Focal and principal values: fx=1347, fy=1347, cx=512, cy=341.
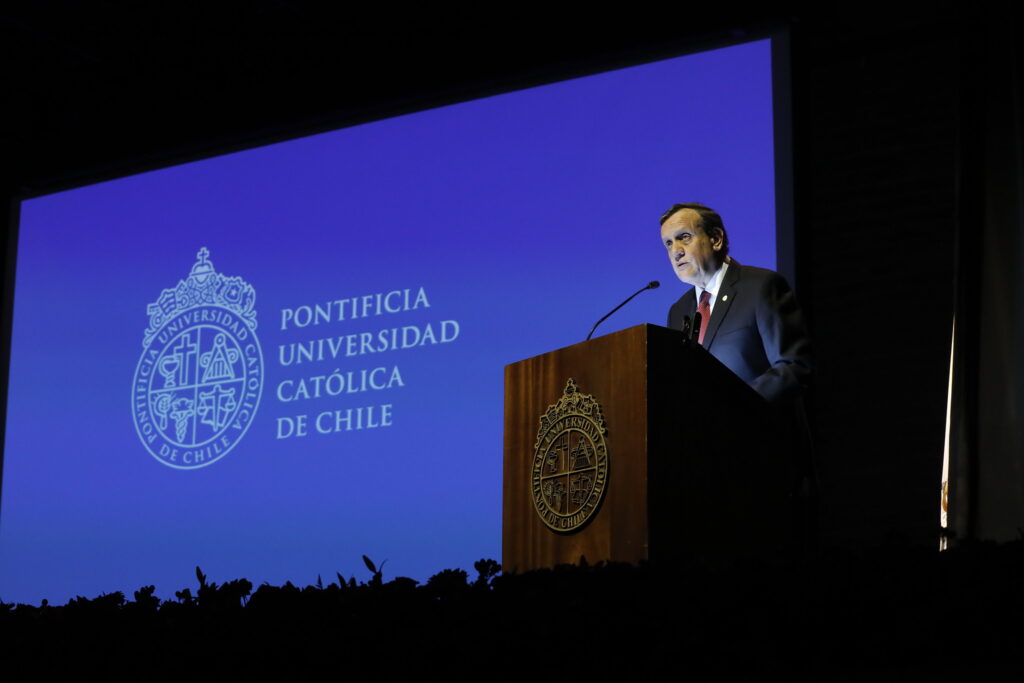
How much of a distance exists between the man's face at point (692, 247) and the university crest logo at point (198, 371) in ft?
7.83

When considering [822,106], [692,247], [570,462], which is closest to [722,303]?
[692,247]

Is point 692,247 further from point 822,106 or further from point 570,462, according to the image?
point 822,106

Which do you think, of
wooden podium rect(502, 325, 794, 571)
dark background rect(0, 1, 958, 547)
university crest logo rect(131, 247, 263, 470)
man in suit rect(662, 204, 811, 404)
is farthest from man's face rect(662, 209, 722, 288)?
university crest logo rect(131, 247, 263, 470)

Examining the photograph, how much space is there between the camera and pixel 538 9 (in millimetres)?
→ 5480

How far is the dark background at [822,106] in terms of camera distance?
477 centimetres

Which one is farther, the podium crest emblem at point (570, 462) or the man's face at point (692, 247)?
the man's face at point (692, 247)

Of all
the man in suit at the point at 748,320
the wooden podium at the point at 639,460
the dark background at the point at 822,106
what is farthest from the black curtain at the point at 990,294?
the dark background at the point at 822,106

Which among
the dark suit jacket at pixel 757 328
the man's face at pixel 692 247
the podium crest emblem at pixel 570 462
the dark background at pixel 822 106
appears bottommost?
the podium crest emblem at pixel 570 462

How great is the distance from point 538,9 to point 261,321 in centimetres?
171

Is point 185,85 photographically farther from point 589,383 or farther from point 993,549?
point 993,549

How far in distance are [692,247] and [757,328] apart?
313 mm

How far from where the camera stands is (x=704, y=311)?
3.61 meters

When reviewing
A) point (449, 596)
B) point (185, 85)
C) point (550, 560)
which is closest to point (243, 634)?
point (449, 596)

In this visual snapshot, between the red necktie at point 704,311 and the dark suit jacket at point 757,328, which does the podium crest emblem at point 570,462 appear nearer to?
the dark suit jacket at point 757,328
